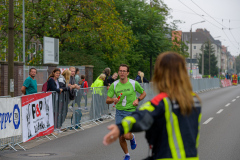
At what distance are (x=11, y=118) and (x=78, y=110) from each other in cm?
415

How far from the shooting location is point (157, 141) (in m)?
3.05

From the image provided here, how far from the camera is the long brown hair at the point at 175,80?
295cm

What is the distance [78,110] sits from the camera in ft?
42.3

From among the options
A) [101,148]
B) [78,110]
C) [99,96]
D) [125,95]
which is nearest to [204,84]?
[99,96]

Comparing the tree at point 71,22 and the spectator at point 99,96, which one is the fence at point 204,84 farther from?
the spectator at point 99,96

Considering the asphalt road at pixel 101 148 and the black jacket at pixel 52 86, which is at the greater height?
the black jacket at pixel 52 86

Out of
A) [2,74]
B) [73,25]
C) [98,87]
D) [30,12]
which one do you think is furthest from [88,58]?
[98,87]

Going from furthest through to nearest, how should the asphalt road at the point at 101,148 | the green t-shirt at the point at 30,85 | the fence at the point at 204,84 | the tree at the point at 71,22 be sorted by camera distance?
the fence at the point at 204,84 < the tree at the point at 71,22 < the green t-shirt at the point at 30,85 < the asphalt road at the point at 101,148

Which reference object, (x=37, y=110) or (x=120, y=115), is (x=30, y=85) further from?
(x=120, y=115)

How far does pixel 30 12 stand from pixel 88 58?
7.92 m

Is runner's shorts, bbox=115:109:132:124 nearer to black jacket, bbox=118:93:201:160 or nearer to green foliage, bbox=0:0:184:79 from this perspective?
black jacket, bbox=118:93:201:160

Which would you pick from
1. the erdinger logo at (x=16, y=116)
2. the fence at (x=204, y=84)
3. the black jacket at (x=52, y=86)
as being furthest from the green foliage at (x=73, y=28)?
the erdinger logo at (x=16, y=116)

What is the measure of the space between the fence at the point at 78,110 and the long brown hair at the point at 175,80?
6.75 m

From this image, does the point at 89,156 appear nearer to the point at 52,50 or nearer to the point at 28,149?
the point at 28,149
